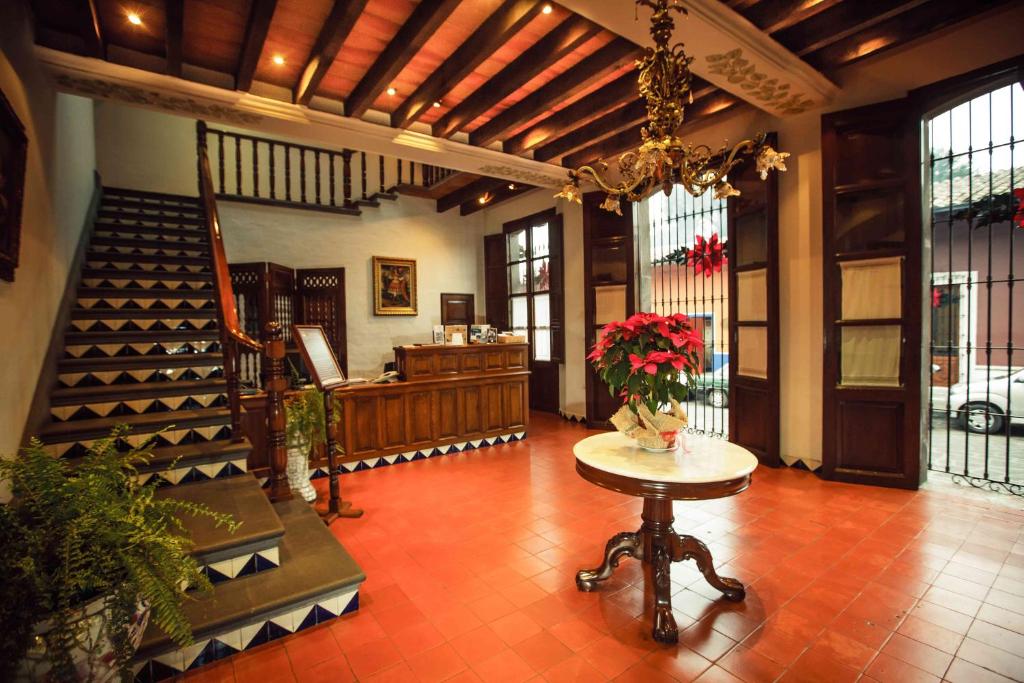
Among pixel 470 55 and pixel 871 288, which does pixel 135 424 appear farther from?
pixel 871 288

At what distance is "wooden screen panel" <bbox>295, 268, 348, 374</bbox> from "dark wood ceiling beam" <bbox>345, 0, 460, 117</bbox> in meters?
2.74

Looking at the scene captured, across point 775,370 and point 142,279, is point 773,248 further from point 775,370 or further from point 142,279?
point 142,279

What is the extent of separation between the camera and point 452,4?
2.88 meters

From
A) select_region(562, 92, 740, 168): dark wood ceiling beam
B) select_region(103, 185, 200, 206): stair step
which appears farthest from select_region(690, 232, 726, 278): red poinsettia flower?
select_region(103, 185, 200, 206): stair step

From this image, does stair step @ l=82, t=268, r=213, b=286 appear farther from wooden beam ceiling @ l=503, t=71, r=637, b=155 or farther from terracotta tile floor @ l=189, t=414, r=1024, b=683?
wooden beam ceiling @ l=503, t=71, r=637, b=155

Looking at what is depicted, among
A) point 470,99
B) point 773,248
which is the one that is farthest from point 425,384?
point 773,248

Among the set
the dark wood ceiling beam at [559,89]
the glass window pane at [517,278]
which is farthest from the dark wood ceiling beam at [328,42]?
the glass window pane at [517,278]

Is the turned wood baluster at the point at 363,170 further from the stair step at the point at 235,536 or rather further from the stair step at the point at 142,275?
the stair step at the point at 235,536

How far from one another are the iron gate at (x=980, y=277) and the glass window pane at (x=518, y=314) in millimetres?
5023

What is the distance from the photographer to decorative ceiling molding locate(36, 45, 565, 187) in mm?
3447

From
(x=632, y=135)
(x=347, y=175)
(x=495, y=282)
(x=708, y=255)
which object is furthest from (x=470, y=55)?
(x=495, y=282)

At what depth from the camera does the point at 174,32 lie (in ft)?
10.1

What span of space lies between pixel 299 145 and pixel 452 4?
4725 millimetres

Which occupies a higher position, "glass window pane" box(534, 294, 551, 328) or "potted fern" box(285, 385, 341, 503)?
"glass window pane" box(534, 294, 551, 328)
